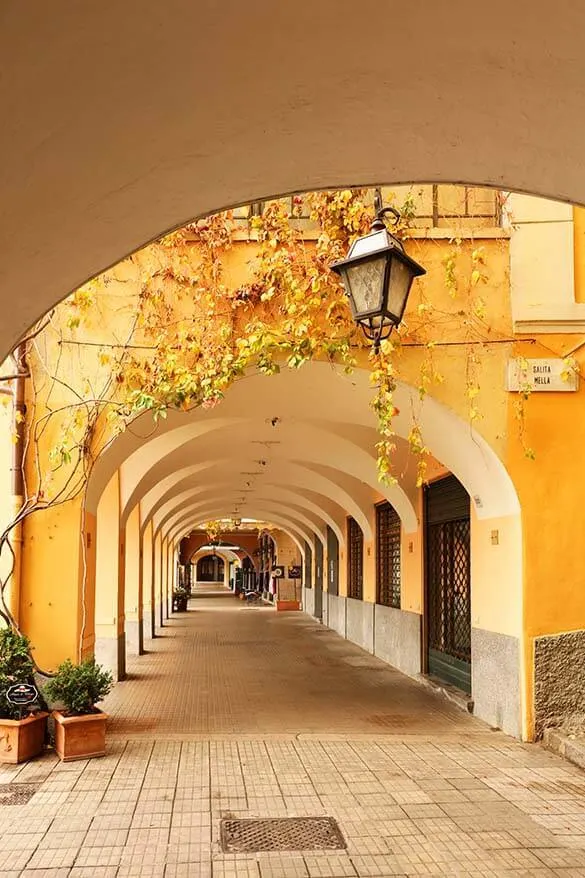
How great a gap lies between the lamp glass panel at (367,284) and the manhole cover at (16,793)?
156 inches

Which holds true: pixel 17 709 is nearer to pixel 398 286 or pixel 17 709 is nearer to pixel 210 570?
pixel 398 286

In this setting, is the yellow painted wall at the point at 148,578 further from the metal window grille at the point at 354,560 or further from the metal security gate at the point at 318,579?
the metal security gate at the point at 318,579

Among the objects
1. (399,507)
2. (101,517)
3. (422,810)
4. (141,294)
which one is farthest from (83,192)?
(399,507)

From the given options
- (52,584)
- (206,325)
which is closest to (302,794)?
(52,584)

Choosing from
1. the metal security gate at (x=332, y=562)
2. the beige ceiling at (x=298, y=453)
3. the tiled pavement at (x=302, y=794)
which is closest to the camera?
the tiled pavement at (x=302, y=794)

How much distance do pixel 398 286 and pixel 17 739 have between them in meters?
4.58

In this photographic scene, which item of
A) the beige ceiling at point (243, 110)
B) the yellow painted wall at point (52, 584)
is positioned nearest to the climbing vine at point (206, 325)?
the yellow painted wall at point (52, 584)

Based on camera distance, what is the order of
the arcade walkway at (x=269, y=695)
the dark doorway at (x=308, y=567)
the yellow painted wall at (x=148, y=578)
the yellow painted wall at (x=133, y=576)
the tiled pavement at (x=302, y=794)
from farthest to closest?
the dark doorway at (x=308, y=567), the yellow painted wall at (x=148, y=578), the yellow painted wall at (x=133, y=576), the arcade walkway at (x=269, y=695), the tiled pavement at (x=302, y=794)

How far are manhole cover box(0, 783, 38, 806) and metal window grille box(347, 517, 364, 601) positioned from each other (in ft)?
39.1

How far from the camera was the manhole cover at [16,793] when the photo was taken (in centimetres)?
559

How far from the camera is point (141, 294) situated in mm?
7559

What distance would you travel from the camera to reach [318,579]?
26.0 meters

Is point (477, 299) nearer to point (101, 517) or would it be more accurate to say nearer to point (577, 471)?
point (577, 471)

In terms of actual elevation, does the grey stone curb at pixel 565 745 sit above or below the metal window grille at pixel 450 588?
below
